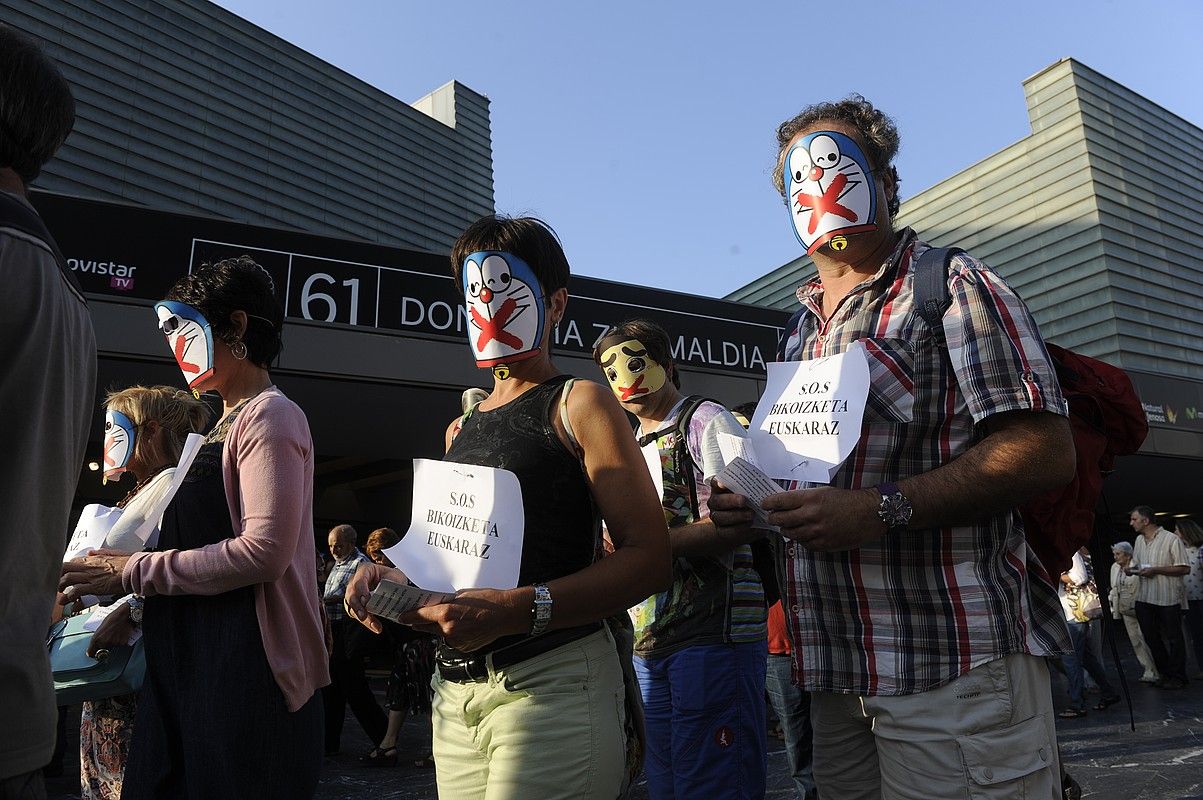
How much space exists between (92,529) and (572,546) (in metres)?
2.14

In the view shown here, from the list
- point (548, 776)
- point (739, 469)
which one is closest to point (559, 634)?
point (548, 776)

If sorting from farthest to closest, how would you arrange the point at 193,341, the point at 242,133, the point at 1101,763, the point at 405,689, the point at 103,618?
the point at 242,133 < the point at 405,689 < the point at 1101,763 < the point at 103,618 < the point at 193,341

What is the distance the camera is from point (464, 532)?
1617 mm

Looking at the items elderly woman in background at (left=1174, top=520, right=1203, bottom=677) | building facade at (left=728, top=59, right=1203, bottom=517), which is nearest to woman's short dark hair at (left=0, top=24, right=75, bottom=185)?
elderly woman in background at (left=1174, top=520, right=1203, bottom=677)

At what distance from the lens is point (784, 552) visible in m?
1.84

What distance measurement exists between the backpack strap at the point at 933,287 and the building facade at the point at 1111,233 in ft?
56.4

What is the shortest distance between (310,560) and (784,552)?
125 cm

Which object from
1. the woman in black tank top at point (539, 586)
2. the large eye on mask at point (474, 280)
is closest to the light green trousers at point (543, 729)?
the woman in black tank top at point (539, 586)

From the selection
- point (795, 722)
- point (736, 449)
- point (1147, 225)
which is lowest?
point (795, 722)

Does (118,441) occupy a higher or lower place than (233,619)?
higher

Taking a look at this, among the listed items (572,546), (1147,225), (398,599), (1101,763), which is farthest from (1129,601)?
(1147,225)

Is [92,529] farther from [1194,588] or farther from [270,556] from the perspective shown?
[1194,588]

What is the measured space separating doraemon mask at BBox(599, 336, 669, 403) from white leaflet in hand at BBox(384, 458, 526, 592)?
1.60 m

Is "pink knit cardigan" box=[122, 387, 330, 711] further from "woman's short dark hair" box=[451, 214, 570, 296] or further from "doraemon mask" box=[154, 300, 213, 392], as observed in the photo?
"woman's short dark hair" box=[451, 214, 570, 296]
